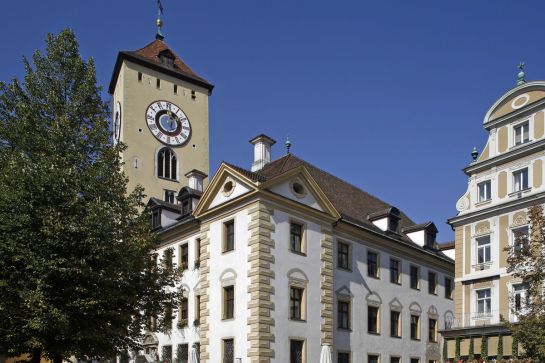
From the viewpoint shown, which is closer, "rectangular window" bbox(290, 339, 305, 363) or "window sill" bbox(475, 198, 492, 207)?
"rectangular window" bbox(290, 339, 305, 363)

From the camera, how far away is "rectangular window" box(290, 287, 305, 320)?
1276 inches

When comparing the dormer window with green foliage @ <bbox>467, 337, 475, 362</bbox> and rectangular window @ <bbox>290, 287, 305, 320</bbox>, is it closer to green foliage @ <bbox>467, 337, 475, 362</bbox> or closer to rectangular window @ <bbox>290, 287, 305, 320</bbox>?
rectangular window @ <bbox>290, 287, 305, 320</bbox>

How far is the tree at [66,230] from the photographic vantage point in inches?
757

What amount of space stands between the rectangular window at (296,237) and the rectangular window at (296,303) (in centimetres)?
201

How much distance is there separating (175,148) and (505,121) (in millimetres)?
34639

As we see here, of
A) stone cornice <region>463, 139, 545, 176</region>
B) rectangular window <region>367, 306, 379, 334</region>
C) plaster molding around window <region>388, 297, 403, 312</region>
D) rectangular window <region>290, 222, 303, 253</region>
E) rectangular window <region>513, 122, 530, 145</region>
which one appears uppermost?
rectangular window <region>513, 122, 530, 145</region>

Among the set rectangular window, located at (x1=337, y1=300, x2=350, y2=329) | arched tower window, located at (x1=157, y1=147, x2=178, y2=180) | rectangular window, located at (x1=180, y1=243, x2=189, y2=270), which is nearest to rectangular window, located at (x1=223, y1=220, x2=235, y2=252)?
rectangular window, located at (x1=180, y1=243, x2=189, y2=270)

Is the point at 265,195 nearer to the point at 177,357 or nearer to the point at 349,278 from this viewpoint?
the point at 349,278

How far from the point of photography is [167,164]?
2360 inches

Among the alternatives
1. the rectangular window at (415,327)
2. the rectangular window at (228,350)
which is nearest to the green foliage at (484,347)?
the rectangular window at (415,327)

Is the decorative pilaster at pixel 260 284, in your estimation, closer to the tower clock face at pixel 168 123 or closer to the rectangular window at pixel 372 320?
the rectangular window at pixel 372 320

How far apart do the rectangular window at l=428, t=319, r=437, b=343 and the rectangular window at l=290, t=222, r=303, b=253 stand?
13.7 metres

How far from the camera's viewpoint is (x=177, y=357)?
36625mm

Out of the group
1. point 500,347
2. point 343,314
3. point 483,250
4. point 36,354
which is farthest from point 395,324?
point 36,354
